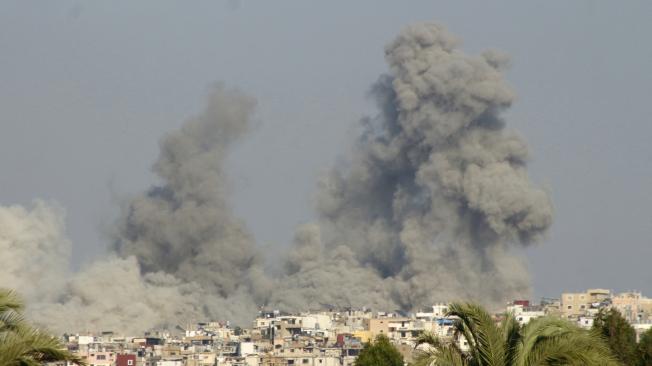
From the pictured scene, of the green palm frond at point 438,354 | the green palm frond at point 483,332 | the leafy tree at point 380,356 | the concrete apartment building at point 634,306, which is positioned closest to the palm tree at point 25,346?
the green palm frond at point 438,354

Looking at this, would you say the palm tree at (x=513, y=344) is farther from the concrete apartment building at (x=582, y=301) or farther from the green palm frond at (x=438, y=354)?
the concrete apartment building at (x=582, y=301)

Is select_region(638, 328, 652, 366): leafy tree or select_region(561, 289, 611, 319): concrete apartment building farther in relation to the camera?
select_region(561, 289, 611, 319): concrete apartment building

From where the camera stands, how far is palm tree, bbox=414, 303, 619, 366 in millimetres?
16922

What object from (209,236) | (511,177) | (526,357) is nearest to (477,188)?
(511,177)

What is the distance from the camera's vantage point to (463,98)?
75062 millimetres

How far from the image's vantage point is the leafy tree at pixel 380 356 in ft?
139

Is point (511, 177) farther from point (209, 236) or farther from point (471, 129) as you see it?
point (209, 236)

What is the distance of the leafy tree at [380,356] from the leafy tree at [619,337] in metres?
12.1

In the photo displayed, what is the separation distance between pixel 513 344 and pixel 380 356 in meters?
25.7

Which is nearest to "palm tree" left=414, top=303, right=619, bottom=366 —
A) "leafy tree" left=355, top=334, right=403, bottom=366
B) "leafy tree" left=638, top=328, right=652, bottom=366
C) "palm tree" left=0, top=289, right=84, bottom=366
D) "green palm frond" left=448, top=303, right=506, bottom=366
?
"green palm frond" left=448, top=303, right=506, bottom=366

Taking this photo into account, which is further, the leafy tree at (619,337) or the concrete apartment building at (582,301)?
the concrete apartment building at (582,301)

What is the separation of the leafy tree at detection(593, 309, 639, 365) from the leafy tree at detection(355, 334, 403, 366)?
12061mm

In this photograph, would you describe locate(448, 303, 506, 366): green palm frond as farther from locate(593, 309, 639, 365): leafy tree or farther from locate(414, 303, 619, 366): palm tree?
locate(593, 309, 639, 365): leafy tree

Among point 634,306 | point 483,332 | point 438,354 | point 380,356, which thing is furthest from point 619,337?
point 634,306
